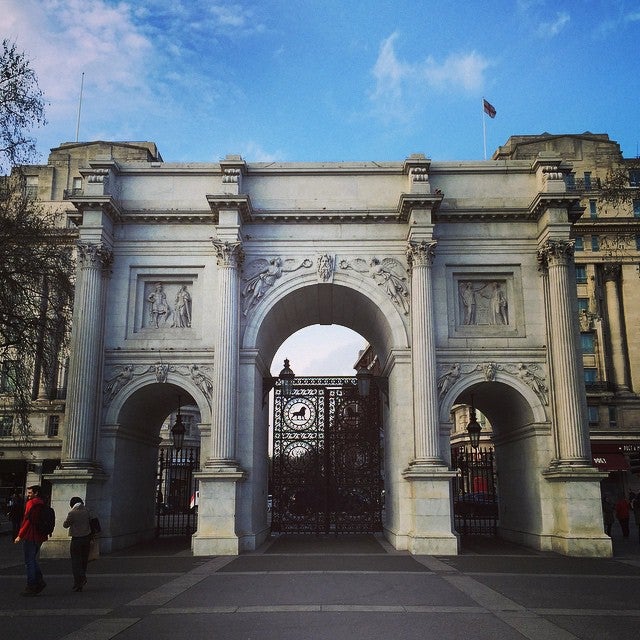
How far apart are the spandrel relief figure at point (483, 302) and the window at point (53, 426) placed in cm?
3922

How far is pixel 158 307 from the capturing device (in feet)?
78.2

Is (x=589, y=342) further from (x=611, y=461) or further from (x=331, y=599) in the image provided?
(x=331, y=599)

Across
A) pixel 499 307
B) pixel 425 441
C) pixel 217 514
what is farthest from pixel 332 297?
pixel 217 514

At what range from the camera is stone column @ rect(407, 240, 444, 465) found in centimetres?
2128

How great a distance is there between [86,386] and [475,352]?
12.4 metres

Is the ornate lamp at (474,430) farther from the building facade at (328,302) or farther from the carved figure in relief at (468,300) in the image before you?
the carved figure in relief at (468,300)

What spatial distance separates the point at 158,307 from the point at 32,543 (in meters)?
11.6

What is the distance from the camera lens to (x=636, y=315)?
51500mm

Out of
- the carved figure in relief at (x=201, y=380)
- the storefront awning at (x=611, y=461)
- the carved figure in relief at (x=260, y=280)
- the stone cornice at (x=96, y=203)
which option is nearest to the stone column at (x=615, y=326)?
the storefront awning at (x=611, y=461)

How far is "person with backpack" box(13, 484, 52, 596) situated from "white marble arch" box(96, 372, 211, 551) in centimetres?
832

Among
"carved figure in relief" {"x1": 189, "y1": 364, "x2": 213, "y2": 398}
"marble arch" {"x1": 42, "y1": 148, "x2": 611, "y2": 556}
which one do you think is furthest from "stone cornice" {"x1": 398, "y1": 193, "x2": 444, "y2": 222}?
"carved figure in relief" {"x1": 189, "y1": 364, "x2": 213, "y2": 398}

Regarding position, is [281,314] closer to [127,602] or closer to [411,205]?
[411,205]

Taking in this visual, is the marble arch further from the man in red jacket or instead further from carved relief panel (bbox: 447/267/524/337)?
the man in red jacket

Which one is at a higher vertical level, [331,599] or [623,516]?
[623,516]
